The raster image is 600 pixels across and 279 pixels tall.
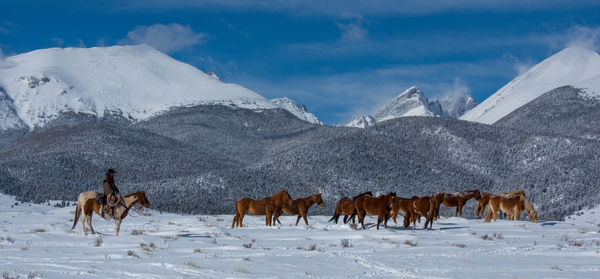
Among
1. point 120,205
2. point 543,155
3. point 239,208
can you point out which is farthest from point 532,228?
point 543,155

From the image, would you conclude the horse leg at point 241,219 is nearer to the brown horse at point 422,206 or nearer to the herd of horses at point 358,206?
the herd of horses at point 358,206

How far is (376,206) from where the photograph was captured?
23203 millimetres

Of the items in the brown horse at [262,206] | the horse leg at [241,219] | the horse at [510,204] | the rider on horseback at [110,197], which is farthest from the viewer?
the horse at [510,204]

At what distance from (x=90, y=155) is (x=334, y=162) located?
72.6 m

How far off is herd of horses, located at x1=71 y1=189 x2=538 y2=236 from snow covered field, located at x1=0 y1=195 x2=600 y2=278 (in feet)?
3.76

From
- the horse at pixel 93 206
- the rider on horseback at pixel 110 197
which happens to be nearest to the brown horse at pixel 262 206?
A: the horse at pixel 93 206

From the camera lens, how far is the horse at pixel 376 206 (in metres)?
23.0

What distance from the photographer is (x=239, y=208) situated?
26.1 meters

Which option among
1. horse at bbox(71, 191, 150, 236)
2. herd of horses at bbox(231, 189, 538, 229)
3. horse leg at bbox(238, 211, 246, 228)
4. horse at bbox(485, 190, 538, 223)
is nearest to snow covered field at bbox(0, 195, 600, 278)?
horse at bbox(71, 191, 150, 236)

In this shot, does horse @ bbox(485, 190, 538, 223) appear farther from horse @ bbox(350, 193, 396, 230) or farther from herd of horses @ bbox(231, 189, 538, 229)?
horse @ bbox(350, 193, 396, 230)

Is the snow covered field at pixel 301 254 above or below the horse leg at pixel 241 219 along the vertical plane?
below

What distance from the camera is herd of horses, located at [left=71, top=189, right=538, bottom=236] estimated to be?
20.6 meters

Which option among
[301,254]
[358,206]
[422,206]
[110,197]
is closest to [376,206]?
[358,206]

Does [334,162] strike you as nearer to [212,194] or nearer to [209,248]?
[212,194]
